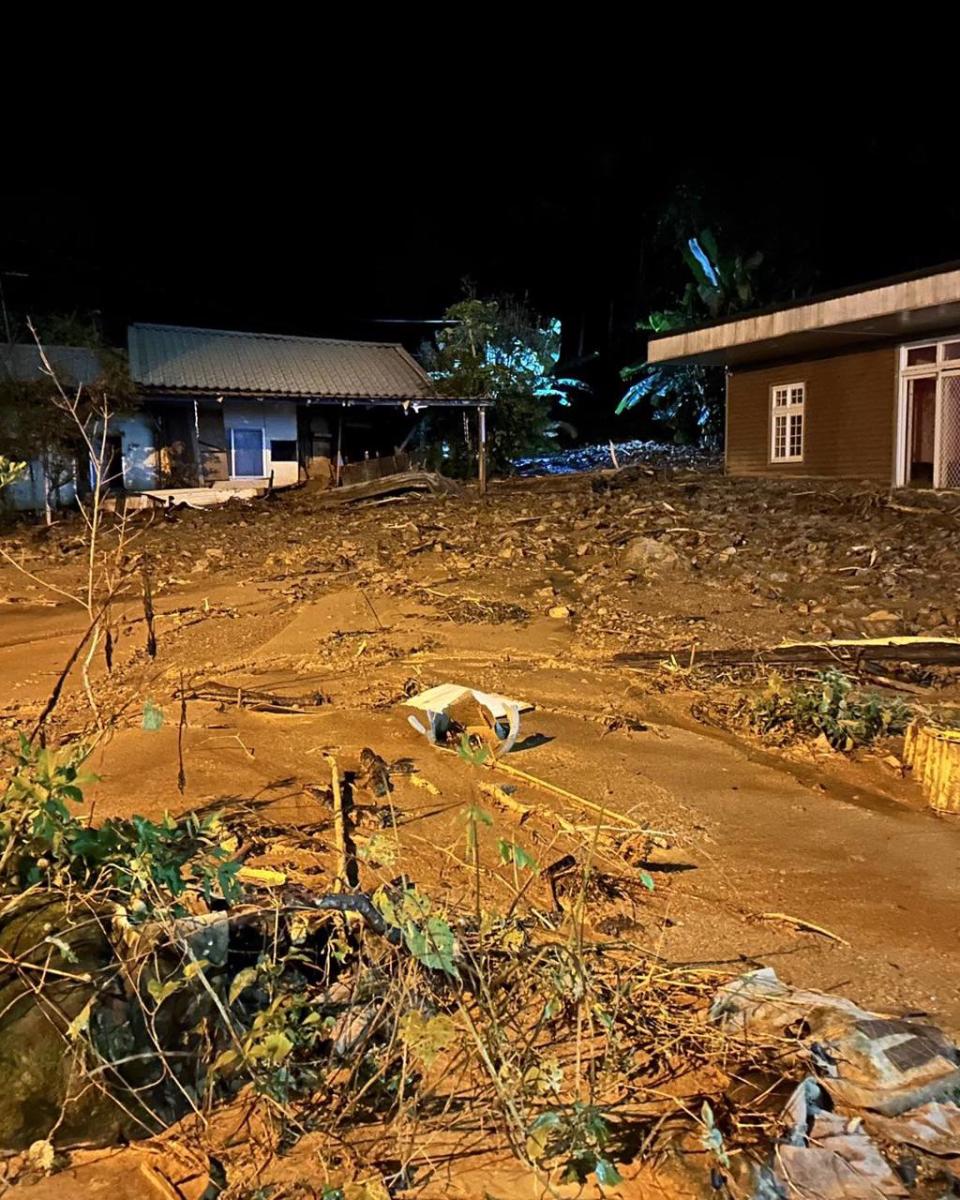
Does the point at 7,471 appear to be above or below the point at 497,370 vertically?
below

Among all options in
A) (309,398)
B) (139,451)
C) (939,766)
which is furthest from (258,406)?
(939,766)

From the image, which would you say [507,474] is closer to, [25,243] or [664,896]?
[25,243]

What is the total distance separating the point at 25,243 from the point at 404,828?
97.4ft

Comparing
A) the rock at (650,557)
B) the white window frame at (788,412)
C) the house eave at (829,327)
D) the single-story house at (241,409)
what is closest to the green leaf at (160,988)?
the rock at (650,557)

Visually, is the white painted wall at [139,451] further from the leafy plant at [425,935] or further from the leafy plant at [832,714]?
the leafy plant at [425,935]

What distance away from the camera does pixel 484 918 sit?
3.25 meters

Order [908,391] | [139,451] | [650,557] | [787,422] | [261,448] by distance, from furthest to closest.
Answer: [261,448] → [139,451] → [787,422] → [908,391] → [650,557]

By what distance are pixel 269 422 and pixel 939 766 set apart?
19435 millimetres

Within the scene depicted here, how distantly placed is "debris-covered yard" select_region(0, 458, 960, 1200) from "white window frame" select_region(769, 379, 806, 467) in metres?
10.6

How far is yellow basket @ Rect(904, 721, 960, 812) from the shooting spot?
5379 millimetres

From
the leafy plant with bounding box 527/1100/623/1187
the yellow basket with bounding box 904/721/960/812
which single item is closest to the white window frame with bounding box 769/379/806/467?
the yellow basket with bounding box 904/721/960/812

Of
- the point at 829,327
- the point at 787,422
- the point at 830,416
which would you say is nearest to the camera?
the point at 829,327

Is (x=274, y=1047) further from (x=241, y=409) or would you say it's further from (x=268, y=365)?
(x=268, y=365)

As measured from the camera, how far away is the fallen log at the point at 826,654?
311 inches
